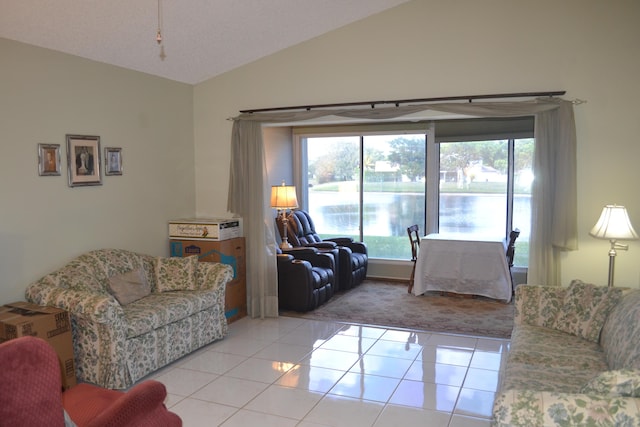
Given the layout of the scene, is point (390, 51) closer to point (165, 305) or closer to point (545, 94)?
point (545, 94)

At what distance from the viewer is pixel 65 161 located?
4484mm

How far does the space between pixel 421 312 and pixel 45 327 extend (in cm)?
391

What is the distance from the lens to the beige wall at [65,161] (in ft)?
13.3

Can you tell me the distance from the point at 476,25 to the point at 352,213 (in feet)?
12.4

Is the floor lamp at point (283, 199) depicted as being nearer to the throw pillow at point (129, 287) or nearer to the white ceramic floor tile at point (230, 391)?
the throw pillow at point (129, 287)

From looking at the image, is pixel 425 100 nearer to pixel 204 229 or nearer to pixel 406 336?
pixel 406 336

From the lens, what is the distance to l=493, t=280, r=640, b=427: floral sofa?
2.09m

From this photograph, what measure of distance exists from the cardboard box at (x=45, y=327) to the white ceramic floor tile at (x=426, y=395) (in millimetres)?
2354

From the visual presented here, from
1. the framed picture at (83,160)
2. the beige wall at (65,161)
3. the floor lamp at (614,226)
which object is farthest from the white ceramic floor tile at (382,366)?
the framed picture at (83,160)

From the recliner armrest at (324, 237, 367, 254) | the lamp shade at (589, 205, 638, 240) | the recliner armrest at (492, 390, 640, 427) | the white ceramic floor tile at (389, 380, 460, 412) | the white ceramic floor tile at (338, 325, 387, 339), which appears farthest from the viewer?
the recliner armrest at (324, 237, 367, 254)

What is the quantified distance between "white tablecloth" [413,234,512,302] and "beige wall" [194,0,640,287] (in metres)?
1.57

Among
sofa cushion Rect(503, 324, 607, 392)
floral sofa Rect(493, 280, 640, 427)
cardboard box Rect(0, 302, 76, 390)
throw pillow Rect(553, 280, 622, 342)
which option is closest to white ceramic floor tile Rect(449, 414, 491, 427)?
floral sofa Rect(493, 280, 640, 427)

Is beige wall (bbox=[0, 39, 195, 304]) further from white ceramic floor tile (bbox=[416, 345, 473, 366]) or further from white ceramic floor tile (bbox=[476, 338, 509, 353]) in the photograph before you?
white ceramic floor tile (bbox=[476, 338, 509, 353])

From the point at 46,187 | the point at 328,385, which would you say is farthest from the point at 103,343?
the point at 328,385
